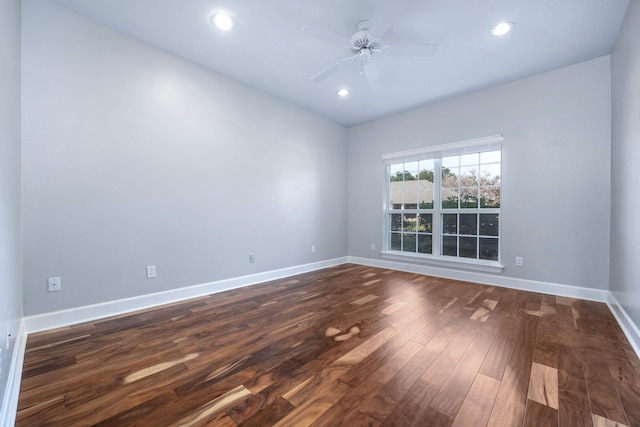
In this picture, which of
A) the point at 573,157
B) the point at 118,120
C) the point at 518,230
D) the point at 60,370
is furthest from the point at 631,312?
the point at 118,120

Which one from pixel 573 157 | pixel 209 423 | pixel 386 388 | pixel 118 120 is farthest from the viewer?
pixel 573 157

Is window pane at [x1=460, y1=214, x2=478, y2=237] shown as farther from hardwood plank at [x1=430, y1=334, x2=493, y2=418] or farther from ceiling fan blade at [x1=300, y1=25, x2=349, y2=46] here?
ceiling fan blade at [x1=300, y1=25, x2=349, y2=46]

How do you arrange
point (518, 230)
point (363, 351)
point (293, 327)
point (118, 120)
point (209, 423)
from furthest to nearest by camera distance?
point (518, 230)
point (118, 120)
point (293, 327)
point (363, 351)
point (209, 423)

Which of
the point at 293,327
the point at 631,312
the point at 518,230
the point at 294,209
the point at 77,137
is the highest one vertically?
the point at 77,137

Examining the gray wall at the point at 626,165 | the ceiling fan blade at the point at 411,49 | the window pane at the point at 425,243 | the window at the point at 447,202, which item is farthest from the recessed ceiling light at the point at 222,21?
the window pane at the point at 425,243

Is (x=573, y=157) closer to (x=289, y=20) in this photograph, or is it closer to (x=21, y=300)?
(x=289, y=20)

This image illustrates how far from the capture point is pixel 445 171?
13.1 ft

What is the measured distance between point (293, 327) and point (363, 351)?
0.64 meters

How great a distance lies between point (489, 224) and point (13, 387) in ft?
14.9

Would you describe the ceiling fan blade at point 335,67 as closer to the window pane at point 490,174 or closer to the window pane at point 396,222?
the window pane at point 490,174

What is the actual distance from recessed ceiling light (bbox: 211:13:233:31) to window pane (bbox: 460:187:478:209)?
3500 millimetres

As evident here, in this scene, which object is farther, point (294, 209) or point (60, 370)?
point (294, 209)

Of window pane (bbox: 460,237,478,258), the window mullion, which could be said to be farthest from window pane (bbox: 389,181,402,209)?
window pane (bbox: 460,237,478,258)

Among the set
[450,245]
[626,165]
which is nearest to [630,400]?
[626,165]
